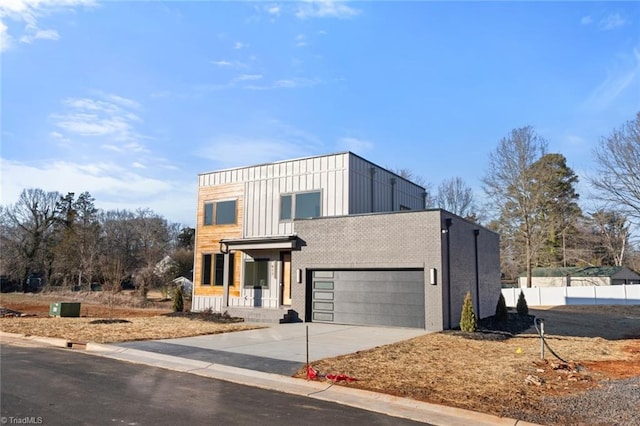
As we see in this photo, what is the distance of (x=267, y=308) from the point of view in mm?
19359

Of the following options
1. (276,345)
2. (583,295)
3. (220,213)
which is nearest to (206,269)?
(220,213)

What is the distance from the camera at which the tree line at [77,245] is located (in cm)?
4922

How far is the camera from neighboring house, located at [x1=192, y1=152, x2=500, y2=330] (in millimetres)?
16297

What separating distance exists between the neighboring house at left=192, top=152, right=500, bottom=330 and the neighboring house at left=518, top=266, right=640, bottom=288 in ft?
81.8

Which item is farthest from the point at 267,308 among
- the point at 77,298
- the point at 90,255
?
the point at 90,255

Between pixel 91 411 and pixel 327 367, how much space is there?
442 centimetres

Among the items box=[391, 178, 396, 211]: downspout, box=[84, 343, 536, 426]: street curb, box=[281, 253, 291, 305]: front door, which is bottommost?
box=[84, 343, 536, 426]: street curb

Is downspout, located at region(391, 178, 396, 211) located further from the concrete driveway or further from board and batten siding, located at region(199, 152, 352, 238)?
the concrete driveway

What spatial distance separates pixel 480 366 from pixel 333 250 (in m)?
9.21

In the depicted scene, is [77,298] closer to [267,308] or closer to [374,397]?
[267,308]

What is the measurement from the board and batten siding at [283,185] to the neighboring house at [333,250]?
5 cm

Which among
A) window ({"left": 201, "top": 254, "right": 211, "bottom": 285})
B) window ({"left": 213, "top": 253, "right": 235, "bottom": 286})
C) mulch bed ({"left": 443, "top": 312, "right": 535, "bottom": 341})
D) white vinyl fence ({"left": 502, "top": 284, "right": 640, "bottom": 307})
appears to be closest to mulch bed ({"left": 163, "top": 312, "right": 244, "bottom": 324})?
window ({"left": 213, "top": 253, "right": 235, "bottom": 286})

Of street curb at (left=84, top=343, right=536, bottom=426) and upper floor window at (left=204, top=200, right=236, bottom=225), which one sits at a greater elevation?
upper floor window at (left=204, top=200, right=236, bottom=225)

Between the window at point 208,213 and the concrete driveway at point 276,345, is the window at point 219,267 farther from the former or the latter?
the concrete driveway at point 276,345
